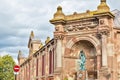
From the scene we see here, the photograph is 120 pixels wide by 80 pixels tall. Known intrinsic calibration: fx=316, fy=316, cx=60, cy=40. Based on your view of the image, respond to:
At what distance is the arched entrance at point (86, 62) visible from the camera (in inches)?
1237

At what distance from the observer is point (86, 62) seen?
106 ft

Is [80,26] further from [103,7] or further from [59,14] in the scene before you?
[103,7]

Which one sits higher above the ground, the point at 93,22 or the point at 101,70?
the point at 93,22

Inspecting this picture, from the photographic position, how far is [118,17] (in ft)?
108

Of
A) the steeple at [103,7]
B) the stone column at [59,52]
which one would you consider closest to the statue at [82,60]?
the stone column at [59,52]

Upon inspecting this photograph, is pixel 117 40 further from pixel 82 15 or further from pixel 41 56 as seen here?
pixel 41 56

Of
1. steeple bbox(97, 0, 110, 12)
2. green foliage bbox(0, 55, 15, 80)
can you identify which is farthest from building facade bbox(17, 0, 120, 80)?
green foliage bbox(0, 55, 15, 80)

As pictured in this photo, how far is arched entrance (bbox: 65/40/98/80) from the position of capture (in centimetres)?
3142

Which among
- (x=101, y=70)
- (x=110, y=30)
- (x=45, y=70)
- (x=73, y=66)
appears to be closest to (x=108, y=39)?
(x=110, y=30)

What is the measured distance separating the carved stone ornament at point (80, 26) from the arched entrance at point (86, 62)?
1.44 metres

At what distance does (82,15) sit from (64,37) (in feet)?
9.58

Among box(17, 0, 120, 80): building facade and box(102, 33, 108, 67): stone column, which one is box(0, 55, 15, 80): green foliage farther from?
box(102, 33, 108, 67): stone column

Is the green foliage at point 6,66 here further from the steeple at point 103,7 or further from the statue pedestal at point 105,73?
the statue pedestal at point 105,73

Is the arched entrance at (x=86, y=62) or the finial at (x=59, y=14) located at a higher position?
the finial at (x=59, y=14)
